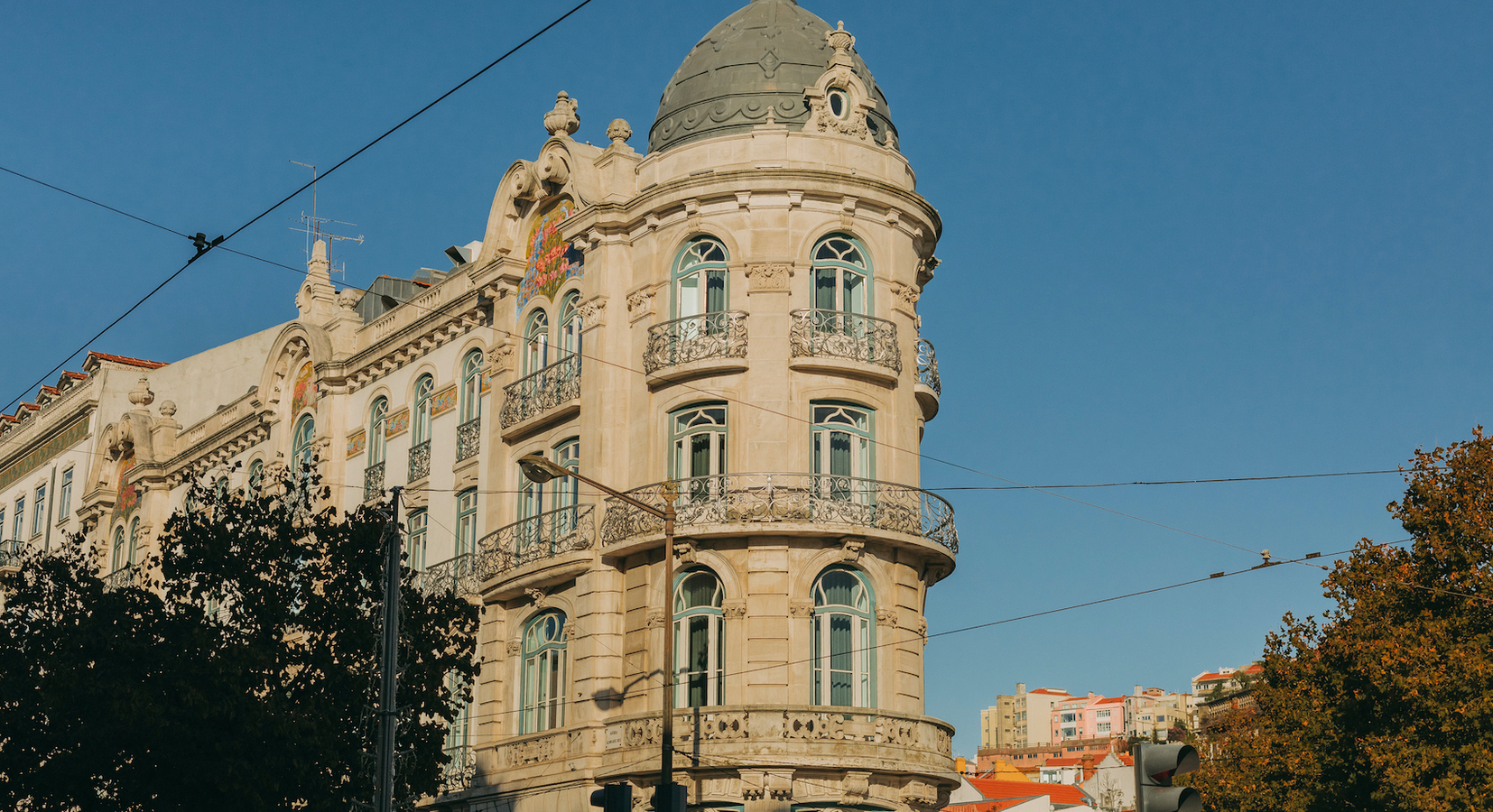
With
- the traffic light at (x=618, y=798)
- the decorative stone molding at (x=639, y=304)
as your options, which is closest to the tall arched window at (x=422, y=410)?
the decorative stone molding at (x=639, y=304)

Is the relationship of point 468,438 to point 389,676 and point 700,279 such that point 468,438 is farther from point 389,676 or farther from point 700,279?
point 389,676

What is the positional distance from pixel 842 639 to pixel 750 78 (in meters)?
11.4

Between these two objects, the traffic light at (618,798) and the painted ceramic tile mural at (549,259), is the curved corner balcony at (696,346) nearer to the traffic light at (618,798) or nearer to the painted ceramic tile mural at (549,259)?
the painted ceramic tile mural at (549,259)

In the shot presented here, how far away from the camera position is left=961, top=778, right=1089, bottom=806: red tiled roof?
78562 mm

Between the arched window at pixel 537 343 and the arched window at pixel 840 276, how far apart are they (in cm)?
629

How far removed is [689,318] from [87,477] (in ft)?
99.3

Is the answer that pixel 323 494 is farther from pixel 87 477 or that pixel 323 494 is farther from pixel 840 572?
pixel 87 477

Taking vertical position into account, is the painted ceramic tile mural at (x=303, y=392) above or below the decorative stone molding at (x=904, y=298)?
above

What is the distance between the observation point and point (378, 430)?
4112 cm

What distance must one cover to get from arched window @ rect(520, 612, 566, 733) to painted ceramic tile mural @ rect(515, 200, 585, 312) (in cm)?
677

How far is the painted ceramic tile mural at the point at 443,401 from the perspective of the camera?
38.2m

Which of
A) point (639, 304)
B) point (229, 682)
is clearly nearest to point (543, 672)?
point (639, 304)

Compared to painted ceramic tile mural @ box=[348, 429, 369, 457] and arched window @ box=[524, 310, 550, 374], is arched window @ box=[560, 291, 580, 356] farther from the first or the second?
painted ceramic tile mural @ box=[348, 429, 369, 457]

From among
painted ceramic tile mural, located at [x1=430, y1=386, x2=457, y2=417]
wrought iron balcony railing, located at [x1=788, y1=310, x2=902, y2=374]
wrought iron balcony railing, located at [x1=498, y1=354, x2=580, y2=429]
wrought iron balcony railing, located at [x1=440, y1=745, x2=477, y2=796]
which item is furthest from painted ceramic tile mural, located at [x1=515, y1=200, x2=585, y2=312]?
wrought iron balcony railing, located at [x1=440, y1=745, x2=477, y2=796]
